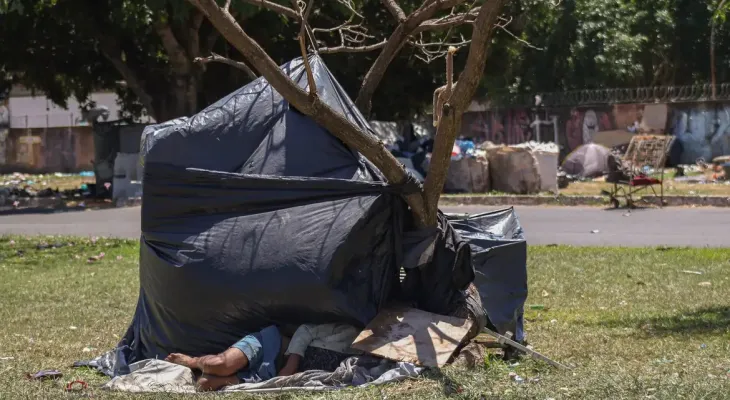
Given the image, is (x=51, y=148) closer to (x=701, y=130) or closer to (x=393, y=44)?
(x=701, y=130)

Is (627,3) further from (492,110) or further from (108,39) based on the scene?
(108,39)

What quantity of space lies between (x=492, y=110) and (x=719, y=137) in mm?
6982

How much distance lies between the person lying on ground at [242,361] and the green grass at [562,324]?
380mm

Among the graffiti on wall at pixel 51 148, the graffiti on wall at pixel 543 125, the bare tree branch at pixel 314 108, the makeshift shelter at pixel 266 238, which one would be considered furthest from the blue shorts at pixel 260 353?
the graffiti on wall at pixel 51 148

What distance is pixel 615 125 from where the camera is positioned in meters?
29.5

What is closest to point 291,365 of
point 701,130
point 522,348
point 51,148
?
point 522,348

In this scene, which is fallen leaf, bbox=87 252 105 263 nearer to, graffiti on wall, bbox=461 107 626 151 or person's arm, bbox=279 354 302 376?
person's arm, bbox=279 354 302 376

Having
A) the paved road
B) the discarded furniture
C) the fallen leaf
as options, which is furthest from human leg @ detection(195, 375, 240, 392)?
the discarded furniture

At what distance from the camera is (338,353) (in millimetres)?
5805

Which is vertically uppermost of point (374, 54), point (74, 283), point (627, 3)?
point (627, 3)

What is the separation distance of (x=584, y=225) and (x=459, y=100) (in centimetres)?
1010

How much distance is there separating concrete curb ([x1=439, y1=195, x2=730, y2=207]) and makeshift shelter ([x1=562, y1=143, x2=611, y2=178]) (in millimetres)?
6176

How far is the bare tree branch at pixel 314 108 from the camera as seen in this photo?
5.81 metres

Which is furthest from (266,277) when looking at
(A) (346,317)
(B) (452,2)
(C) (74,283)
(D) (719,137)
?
(D) (719,137)
